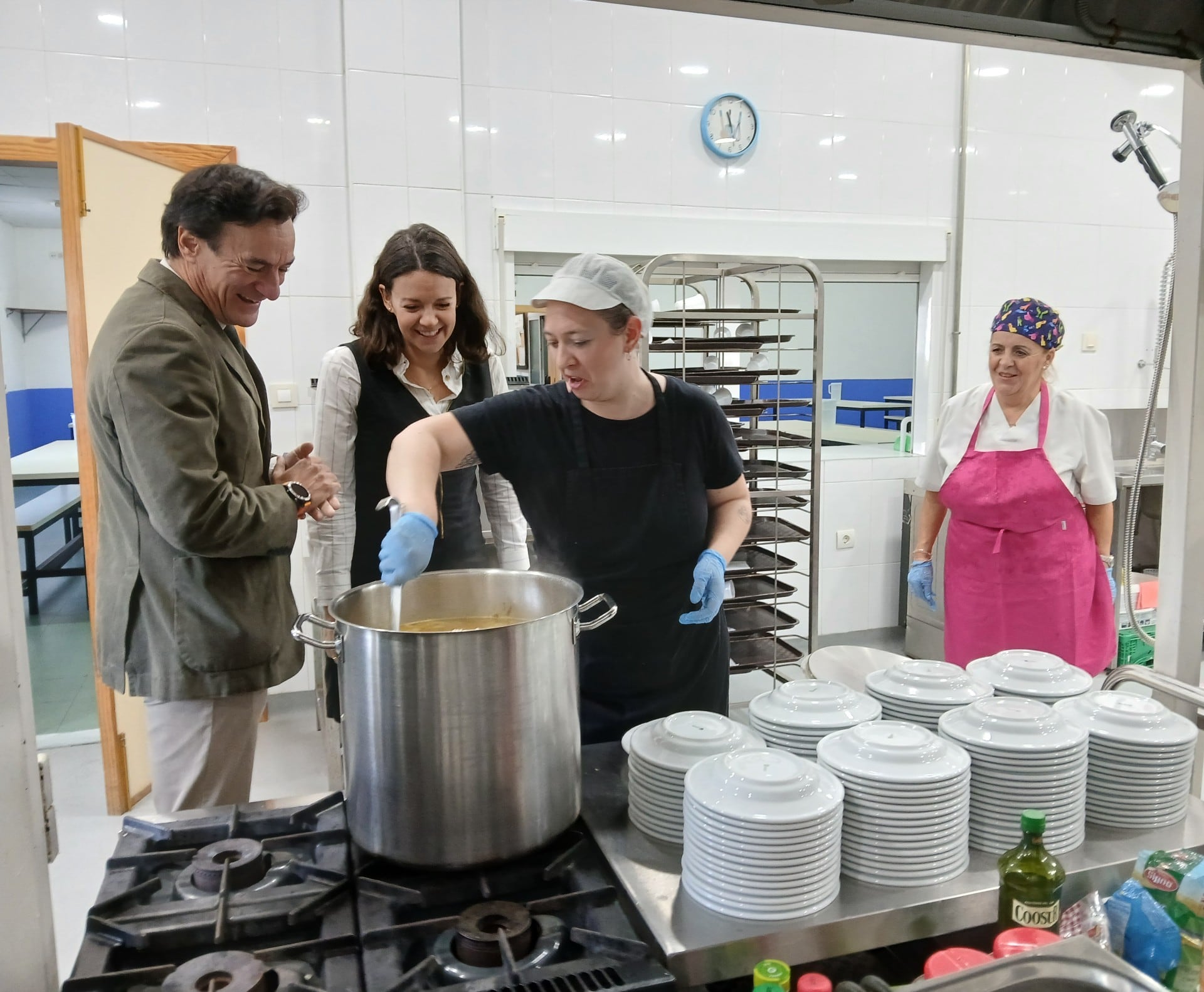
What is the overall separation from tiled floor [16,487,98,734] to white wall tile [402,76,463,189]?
2.22 metres

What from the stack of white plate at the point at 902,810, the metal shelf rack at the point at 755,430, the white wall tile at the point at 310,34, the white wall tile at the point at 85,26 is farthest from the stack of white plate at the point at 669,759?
the white wall tile at the point at 85,26

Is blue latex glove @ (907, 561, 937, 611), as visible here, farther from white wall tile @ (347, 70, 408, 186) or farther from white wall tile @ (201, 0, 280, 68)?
white wall tile @ (201, 0, 280, 68)

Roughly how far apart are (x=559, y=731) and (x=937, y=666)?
60cm

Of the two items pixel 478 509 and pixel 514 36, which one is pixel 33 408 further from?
pixel 478 509

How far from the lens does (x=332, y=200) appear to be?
369 centimetres

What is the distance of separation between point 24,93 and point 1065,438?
3769mm

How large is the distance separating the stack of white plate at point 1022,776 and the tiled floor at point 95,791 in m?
2.04

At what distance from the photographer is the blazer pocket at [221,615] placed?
1.55m

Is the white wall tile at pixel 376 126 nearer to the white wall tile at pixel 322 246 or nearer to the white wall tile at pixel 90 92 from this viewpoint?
the white wall tile at pixel 322 246

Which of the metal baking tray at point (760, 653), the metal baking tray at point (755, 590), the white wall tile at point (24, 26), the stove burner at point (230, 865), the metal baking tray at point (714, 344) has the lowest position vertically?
the metal baking tray at point (760, 653)

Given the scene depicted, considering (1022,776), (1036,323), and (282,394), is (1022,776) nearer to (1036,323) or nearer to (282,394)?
(1036,323)

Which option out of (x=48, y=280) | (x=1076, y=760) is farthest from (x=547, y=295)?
(x=48, y=280)

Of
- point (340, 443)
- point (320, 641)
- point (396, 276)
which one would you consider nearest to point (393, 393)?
point (340, 443)

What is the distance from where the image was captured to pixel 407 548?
1303mm
